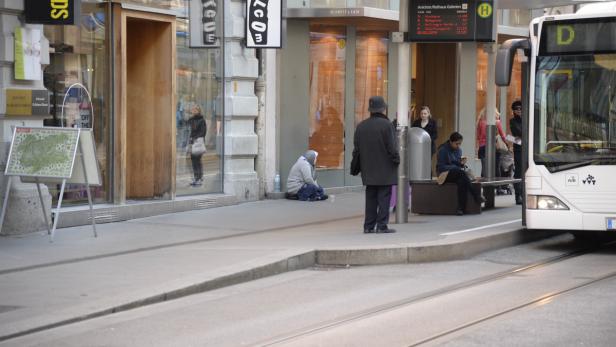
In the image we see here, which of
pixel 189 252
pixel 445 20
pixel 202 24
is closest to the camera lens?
pixel 189 252

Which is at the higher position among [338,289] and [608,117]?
[608,117]

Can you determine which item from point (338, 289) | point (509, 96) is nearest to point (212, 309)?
point (338, 289)

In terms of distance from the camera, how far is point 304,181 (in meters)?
20.1

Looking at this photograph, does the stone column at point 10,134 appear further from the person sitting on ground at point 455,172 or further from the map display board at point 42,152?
the person sitting on ground at point 455,172

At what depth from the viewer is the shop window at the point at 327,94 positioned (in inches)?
866

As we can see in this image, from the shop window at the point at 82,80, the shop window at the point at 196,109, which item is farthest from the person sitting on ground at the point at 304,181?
the shop window at the point at 82,80

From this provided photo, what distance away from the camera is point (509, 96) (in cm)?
2961

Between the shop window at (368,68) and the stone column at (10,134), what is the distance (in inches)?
393

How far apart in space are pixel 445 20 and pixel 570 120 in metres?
2.78

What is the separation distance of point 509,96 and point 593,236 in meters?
14.6

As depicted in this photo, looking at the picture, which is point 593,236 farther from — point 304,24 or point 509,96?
point 509,96

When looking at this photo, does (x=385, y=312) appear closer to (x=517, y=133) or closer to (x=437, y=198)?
(x=437, y=198)

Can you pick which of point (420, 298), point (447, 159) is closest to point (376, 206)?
point (447, 159)

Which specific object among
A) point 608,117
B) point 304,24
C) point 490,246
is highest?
point 304,24
